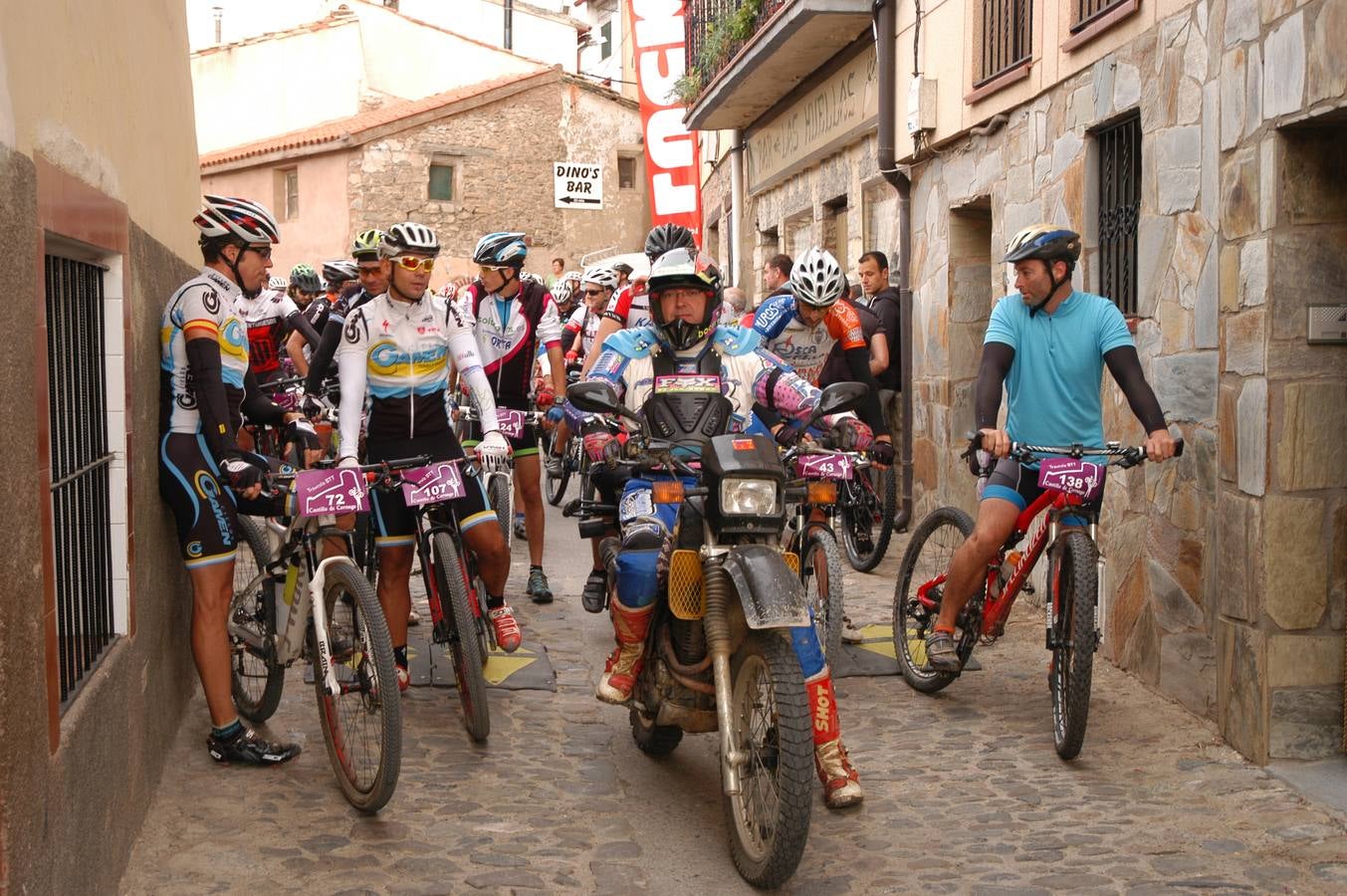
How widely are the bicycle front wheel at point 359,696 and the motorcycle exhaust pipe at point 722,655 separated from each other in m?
1.05

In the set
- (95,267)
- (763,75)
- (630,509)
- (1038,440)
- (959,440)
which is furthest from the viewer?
(763,75)

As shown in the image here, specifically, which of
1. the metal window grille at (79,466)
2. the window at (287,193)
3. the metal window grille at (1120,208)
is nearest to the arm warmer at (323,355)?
the metal window grille at (79,466)

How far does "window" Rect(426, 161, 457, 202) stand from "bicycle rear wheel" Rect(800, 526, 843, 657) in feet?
97.3

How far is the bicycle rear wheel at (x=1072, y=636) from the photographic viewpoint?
556 centimetres

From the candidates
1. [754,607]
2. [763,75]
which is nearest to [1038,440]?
[754,607]

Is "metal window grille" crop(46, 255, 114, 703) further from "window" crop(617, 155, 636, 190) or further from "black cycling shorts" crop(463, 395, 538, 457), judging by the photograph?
"window" crop(617, 155, 636, 190)

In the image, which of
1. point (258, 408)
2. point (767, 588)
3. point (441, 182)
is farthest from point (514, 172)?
point (767, 588)

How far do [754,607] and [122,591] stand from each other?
6.76 ft

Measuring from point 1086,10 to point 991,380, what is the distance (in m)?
3.19

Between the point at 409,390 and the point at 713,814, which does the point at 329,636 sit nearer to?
the point at 409,390

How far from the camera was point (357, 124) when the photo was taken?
34469 millimetres

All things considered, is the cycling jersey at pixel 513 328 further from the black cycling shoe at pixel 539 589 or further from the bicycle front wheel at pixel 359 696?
the bicycle front wheel at pixel 359 696

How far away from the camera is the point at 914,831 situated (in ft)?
16.5

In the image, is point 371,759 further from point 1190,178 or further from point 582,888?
point 1190,178
